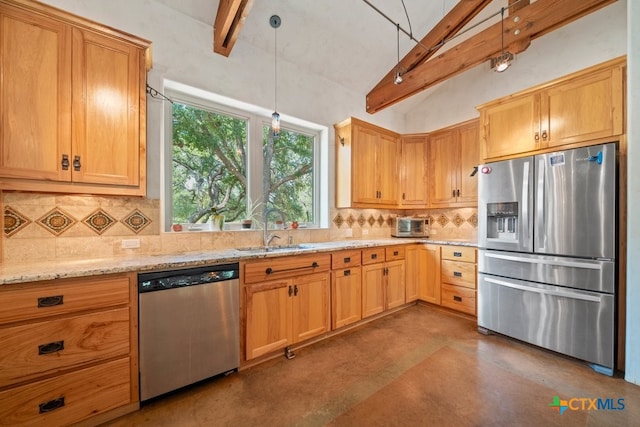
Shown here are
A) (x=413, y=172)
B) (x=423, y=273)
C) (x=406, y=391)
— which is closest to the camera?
(x=406, y=391)

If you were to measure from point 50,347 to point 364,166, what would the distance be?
318cm

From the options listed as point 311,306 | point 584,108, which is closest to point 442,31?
point 584,108

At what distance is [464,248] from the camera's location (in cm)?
310

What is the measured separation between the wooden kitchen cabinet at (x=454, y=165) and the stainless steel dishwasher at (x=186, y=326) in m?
3.06

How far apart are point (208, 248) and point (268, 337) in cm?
98

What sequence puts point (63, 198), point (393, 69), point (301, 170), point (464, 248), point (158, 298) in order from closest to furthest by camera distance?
point (158, 298) < point (63, 198) < point (464, 248) < point (301, 170) < point (393, 69)

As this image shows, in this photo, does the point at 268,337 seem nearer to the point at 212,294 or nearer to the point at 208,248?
the point at 212,294

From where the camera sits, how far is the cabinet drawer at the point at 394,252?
→ 123 inches

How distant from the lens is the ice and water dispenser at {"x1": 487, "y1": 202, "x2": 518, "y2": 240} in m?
2.55

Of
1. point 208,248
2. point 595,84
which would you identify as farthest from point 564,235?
point 208,248

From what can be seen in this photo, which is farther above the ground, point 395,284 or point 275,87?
point 275,87

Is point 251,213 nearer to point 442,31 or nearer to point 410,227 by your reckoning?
point 410,227

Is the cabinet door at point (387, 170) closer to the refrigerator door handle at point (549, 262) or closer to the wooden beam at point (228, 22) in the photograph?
the refrigerator door handle at point (549, 262)

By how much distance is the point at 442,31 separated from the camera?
301 centimetres
